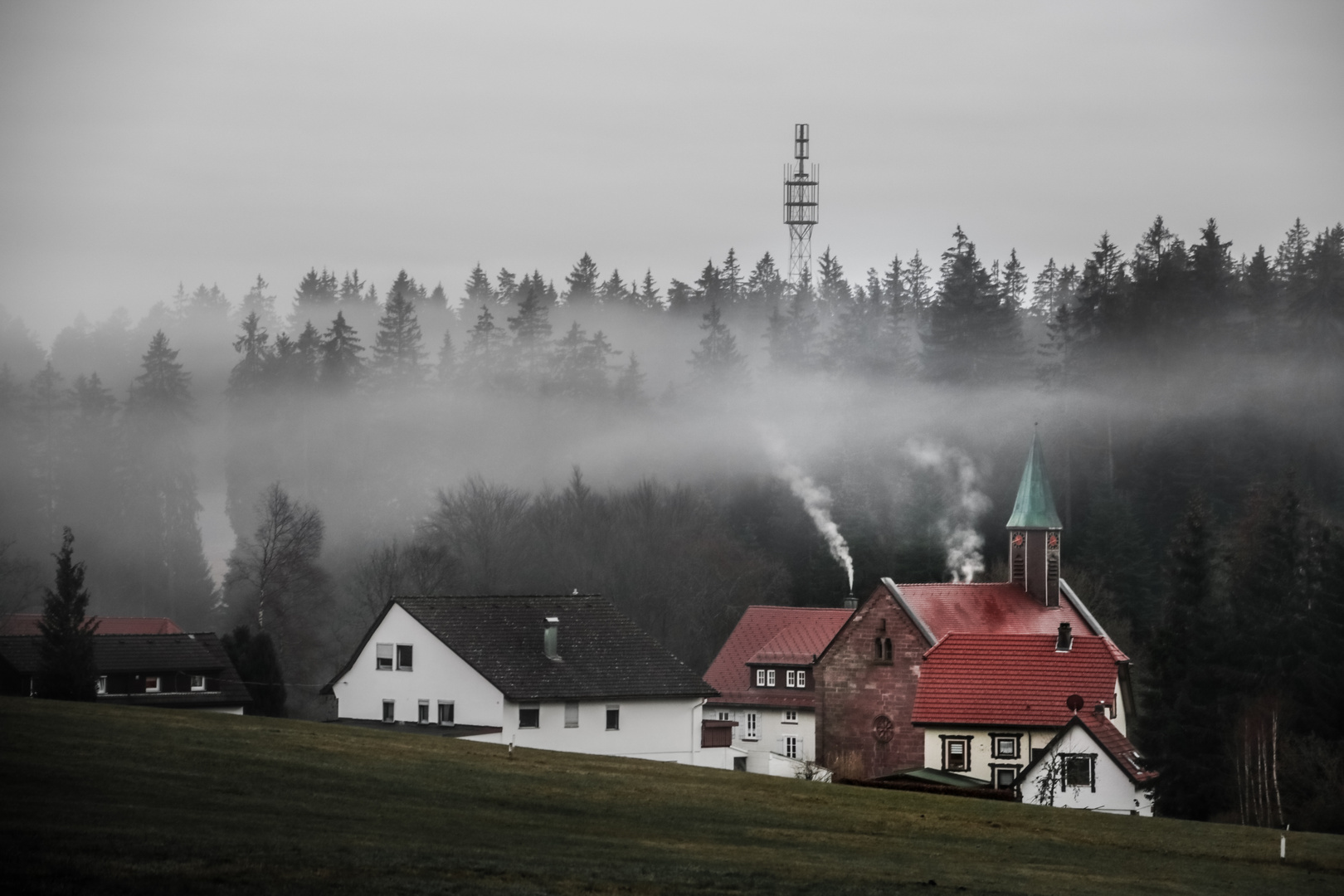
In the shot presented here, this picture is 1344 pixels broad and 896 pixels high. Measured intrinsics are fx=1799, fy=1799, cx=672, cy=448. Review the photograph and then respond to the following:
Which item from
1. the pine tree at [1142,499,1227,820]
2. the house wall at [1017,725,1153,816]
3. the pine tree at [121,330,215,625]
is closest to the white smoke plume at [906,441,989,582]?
the pine tree at [1142,499,1227,820]

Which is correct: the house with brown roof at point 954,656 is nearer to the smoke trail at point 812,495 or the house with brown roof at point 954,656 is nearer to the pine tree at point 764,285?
the smoke trail at point 812,495

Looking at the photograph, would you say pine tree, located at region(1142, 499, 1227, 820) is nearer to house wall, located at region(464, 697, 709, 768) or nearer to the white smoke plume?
house wall, located at region(464, 697, 709, 768)

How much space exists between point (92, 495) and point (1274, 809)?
318ft

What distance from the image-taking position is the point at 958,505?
11838 cm

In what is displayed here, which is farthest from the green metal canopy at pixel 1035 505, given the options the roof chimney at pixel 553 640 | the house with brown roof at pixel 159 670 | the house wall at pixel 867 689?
the house with brown roof at pixel 159 670

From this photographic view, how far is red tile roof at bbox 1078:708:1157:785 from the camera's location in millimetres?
59719

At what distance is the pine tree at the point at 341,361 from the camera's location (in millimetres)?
144625

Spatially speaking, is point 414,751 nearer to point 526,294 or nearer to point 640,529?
point 640,529

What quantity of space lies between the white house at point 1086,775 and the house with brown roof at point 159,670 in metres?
37.2

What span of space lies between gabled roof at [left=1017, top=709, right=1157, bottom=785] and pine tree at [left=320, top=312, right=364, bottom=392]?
9218 cm

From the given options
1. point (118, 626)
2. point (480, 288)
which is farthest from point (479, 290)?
point (118, 626)

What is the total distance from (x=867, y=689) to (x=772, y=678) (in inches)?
537

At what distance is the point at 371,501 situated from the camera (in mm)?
134500

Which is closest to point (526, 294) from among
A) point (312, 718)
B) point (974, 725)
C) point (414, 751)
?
point (312, 718)
